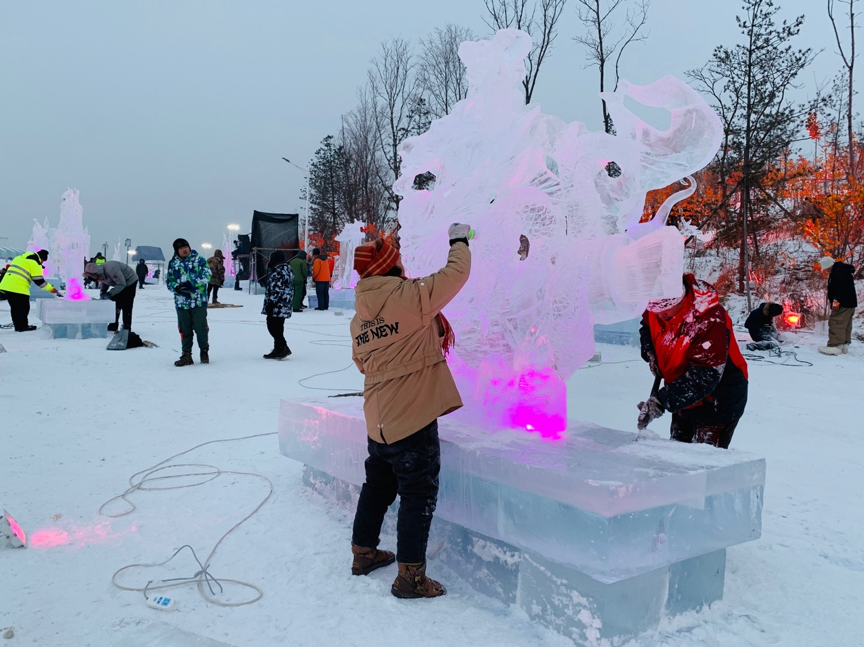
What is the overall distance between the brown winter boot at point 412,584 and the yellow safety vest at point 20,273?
10.9 m

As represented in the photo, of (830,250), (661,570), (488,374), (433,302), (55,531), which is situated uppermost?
(830,250)

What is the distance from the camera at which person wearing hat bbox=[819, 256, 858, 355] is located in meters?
9.71

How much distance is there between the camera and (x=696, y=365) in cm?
300

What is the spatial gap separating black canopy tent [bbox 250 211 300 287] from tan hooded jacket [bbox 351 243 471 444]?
2432 centimetres

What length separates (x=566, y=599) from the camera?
7.80ft

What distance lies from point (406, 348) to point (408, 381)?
144 millimetres

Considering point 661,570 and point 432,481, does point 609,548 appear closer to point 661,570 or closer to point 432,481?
point 661,570

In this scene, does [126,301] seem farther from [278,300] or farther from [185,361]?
[278,300]

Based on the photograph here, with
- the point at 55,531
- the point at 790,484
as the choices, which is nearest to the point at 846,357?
the point at 790,484

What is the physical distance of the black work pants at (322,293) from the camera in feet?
58.0

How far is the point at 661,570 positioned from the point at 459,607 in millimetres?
837

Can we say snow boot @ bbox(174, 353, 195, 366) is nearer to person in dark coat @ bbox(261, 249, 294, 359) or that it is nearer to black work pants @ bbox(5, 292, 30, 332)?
person in dark coat @ bbox(261, 249, 294, 359)

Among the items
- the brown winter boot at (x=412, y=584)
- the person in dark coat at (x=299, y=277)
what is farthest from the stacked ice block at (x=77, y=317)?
the brown winter boot at (x=412, y=584)

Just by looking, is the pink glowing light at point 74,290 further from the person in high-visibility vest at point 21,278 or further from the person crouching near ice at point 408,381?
the person crouching near ice at point 408,381
